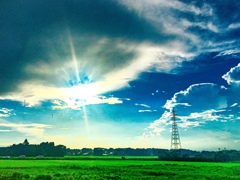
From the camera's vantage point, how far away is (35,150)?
14275cm

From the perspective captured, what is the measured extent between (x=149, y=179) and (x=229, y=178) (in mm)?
14293

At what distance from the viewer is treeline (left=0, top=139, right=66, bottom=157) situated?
141 m

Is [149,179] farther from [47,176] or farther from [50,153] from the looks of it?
[50,153]

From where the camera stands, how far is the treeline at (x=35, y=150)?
14138 centimetres

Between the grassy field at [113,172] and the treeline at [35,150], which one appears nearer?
the grassy field at [113,172]

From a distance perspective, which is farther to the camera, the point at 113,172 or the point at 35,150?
the point at 35,150

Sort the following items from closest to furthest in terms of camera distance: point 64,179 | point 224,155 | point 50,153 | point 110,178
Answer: point 64,179, point 110,178, point 224,155, point 50,153

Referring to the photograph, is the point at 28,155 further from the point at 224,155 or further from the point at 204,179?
the point at 204,179

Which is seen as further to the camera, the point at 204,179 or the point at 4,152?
the point at 4,152

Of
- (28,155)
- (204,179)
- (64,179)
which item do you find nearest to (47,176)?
(64,179)

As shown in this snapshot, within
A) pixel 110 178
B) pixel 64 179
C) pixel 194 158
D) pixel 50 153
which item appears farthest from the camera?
pixel 50 153

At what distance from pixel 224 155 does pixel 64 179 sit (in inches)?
4023

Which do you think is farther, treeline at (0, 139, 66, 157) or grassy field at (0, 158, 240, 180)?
treeline at (0, 139, 66, 157)

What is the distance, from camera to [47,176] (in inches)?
1571
